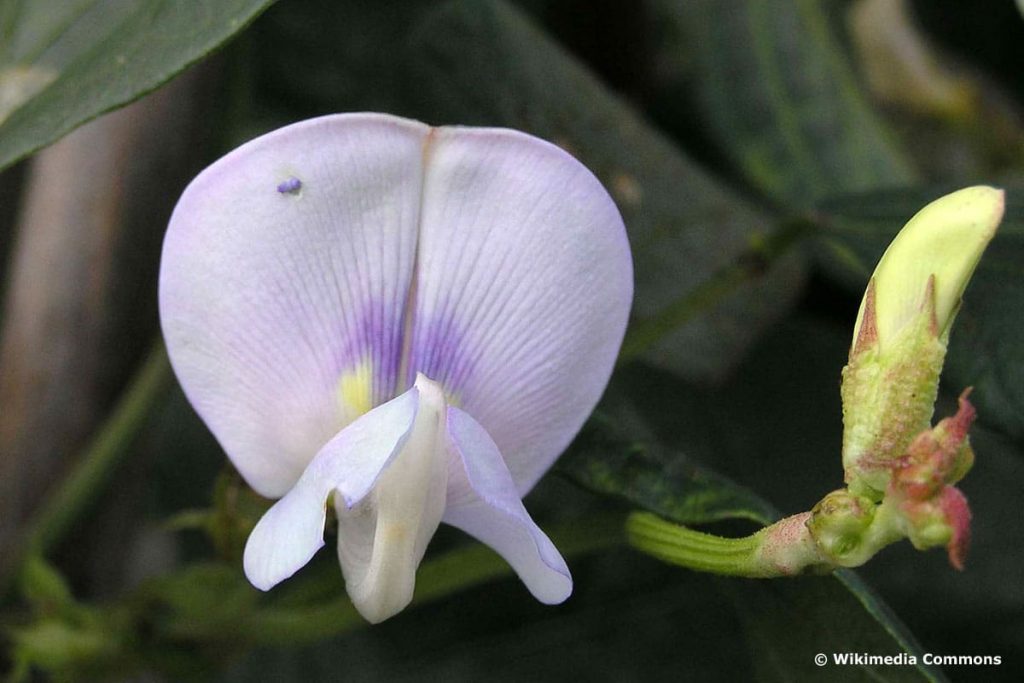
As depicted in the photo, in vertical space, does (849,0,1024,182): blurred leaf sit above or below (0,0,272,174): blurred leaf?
below

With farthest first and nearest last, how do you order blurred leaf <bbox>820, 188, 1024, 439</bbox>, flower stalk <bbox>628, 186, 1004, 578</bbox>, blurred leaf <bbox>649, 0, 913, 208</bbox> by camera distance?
1. blurred leaf <bbox>649, 0, 913, 208</bbox>
2. blurred leaf <bbox>820, 188, 1024, 439</bbox>
3. flower stalk <bbox>628, 186, 1004, 578</bbox>

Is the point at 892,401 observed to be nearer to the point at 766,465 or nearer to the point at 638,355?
the point at 638,355

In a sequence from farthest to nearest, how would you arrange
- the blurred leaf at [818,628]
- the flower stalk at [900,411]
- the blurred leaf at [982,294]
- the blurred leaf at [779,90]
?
the blurred leaf at [779,90] → the blurred leaf at [982,294] → the blurred leaf at [818,628] → the flower stalk at [900,411]

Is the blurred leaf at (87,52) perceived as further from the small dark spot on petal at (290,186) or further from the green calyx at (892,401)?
the green calyx at (892,401)

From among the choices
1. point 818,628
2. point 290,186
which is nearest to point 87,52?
point 290,186

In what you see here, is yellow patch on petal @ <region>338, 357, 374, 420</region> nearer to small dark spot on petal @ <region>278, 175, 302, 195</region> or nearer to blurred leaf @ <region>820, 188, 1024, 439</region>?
small dark spot on petal @ <region>278, 175, 302, 195</region>

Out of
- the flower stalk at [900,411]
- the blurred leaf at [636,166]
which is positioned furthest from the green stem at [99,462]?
the flower stalk at [900,411]

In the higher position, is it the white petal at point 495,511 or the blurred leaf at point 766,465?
the white petal at point 495,511

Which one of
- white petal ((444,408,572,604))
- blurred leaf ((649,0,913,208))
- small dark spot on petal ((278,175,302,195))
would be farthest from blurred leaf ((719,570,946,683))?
blurred leaf ((649,0,913,208))
